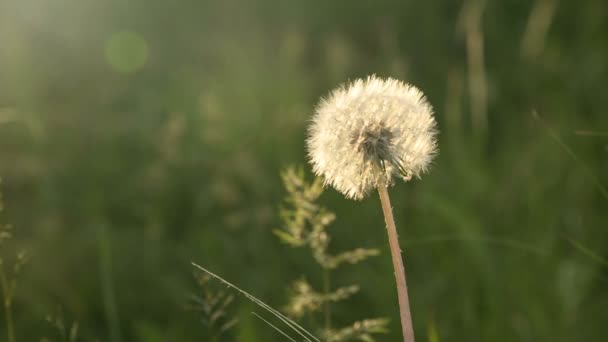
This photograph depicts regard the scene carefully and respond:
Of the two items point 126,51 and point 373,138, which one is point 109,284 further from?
point 126,51

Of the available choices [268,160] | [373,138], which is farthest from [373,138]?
[268,160]

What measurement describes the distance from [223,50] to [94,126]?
79 cm

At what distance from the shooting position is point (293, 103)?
3.24 m

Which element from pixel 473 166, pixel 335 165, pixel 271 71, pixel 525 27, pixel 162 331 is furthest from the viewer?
pixel 525 27

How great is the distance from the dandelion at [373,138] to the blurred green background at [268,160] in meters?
0.72

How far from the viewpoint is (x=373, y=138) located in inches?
42.4

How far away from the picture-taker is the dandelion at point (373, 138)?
41.8 inches

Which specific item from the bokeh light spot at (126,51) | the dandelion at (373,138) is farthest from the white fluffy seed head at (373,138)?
the bokeh light spot at (126,51)

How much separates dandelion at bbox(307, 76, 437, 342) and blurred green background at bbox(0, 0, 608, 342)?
718 millimetres

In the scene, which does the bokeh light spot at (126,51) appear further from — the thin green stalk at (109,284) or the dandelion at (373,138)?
the dandelion at (373,138)

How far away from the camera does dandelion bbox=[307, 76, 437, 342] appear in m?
1.06

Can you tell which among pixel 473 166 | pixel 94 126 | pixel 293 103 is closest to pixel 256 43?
pixel 293 103

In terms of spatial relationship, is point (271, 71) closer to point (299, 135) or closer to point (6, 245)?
point (299, 135)

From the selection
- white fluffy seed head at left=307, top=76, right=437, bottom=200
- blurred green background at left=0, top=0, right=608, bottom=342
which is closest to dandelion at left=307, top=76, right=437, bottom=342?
white fluffy seed head at left=307, top=76, right=437, bottom=200
